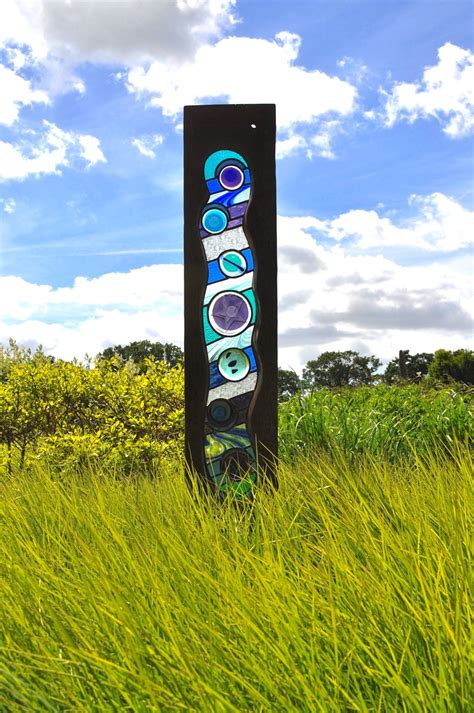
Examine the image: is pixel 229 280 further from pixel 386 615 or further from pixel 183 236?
pixel 386 615

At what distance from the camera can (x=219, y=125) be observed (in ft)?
16.7

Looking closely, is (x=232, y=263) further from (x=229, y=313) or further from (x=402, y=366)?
(x=402, y=366)

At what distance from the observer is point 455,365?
28062 mm

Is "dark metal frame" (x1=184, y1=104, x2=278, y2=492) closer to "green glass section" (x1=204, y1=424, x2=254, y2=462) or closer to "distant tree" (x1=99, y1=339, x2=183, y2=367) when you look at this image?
"green glass section" (x1=204, y1=424, x2=254, y2=462)

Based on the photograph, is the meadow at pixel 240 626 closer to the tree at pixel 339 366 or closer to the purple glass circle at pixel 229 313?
the purple glass circle at pixel 229 313

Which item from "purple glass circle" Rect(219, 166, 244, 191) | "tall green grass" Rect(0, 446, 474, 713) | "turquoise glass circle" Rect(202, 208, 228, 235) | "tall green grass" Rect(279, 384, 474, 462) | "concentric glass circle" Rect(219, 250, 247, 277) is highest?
"purple glass circle" Rect(219, 166, 244, 191)

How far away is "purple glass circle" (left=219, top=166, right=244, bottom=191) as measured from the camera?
5039 millimetres

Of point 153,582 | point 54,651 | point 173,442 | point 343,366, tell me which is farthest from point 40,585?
point 343,366

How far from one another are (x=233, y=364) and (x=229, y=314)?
366 millimetres

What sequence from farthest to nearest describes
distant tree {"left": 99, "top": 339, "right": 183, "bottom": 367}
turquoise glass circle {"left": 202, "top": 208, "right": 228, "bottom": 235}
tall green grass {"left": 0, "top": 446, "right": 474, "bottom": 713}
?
distant tree {"left": 99, "top": 339, "right": 183, "bottom": 367} < turquoise glass circle {"left": 202, "top": 208, "right": 228, "bottom": 235} < tall green grass {"left": 0, "top": 446, "right": 474, "bottom": 713}

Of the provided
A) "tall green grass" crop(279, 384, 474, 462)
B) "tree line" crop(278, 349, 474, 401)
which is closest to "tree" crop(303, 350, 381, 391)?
"tree line" crop(278, 349, 474, 401)

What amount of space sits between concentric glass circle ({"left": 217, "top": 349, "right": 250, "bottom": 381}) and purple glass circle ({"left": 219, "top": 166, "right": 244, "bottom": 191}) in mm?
1236

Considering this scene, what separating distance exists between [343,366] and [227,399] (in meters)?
28.5

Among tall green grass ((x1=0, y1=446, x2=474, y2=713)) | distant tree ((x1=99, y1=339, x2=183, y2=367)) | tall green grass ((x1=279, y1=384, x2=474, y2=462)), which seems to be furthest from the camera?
distant tree ((x1=99, y1=339, x2=183, y2=367))
